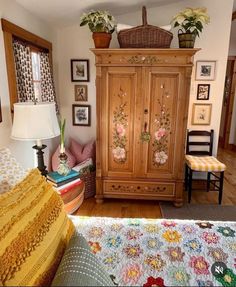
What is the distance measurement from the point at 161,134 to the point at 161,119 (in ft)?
0.56

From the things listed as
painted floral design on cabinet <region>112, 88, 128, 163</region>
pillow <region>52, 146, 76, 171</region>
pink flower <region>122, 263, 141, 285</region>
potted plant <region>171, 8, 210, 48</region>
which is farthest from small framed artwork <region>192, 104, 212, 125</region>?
pink flower <region>122, 263, 141, 285</region>

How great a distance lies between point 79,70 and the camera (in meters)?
3.14

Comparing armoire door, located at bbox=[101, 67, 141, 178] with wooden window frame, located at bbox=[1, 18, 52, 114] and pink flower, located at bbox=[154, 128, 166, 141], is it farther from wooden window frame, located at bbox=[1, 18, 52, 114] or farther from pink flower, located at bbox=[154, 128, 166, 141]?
wooden window frame, located at bbox=[1, 18, 52, 114]

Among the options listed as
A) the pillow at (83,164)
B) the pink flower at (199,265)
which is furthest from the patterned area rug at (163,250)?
the pillow at (83,164)

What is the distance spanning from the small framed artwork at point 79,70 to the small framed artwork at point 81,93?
0.09 m

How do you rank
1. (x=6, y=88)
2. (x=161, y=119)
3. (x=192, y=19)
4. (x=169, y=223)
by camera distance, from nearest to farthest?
(x=169, y=223)
(x=6, y=88)
(x=192, y=19)
(x=161, y=119)

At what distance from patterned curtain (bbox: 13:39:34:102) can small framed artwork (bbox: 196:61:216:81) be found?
207 cm

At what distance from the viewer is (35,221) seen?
2.79 feet

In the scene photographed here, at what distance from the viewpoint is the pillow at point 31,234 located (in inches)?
28.0

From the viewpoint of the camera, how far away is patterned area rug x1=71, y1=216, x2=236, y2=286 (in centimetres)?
98

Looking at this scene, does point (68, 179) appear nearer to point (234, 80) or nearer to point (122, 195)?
point (122, 195)

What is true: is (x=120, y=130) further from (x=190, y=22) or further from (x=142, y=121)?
(x=190, y=22)

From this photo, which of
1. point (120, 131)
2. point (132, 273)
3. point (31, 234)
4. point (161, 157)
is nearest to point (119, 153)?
point (120, 131)

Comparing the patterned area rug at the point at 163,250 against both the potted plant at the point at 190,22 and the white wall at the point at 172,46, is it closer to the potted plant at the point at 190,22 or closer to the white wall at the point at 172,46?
the potted plant at the point at 190,22
